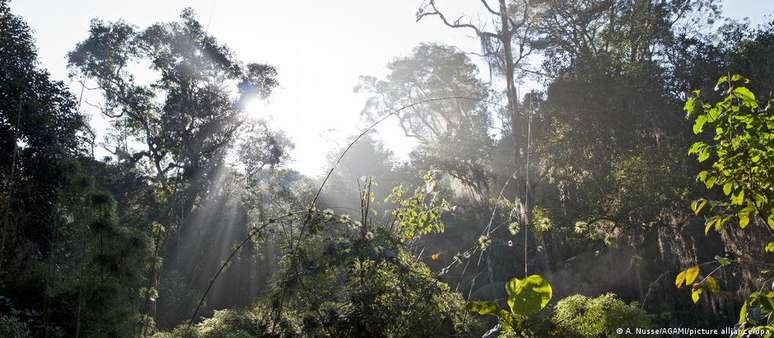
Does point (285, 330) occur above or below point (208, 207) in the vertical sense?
below

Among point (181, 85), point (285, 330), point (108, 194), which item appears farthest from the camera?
point (181, 85)

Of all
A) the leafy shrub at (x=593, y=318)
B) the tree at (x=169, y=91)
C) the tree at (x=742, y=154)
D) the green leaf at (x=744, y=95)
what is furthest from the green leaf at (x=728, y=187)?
the tree at (x=169, y=91)

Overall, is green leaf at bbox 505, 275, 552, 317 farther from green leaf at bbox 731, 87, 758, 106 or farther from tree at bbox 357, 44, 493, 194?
tree at bbox 357, 44, 493, 194

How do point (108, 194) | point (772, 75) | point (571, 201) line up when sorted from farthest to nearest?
point (571, 201) < point (772, 75) < point (108, 194)

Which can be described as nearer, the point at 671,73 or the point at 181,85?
the point at 671,73

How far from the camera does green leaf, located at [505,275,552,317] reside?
3.22 feet

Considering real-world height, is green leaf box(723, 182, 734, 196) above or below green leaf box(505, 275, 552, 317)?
above

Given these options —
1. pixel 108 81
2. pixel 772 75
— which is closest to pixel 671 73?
pixel 772 75

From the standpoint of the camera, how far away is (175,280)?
12289mm

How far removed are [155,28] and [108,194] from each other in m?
12.4

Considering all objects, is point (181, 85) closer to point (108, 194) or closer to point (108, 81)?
point (108, 81)

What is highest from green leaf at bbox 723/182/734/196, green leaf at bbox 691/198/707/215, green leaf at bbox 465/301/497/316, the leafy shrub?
green leaf at bbox 723/182/734/196

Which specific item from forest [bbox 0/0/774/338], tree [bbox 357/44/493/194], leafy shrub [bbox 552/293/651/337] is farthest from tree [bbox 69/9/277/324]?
leafy shrub [bbox 552/293/651/337]

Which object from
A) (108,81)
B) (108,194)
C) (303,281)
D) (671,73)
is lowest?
(303,281)
